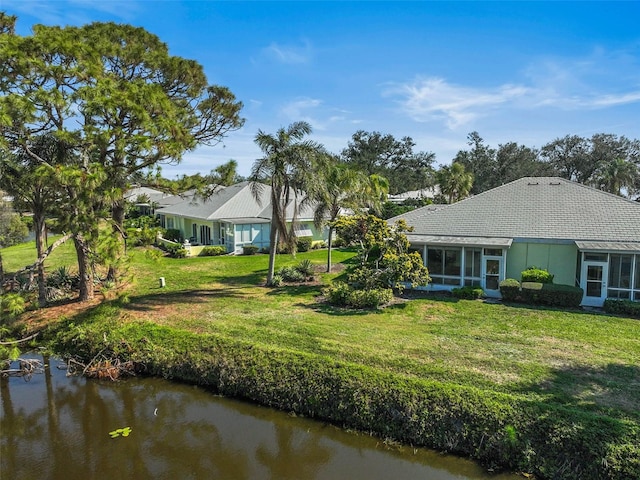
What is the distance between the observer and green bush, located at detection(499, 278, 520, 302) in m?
18.2

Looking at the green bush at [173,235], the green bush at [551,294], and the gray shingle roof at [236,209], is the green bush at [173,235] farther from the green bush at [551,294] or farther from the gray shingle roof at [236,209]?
the green bush at [551,294]

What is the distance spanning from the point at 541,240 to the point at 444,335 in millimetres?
8389

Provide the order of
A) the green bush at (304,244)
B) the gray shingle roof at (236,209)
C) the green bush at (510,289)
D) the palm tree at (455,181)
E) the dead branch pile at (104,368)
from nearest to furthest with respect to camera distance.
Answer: the dead branch pile at (104,368)
the green bush at (510,289)
the gray shingle roof at (236,209)
the green bush at (304,244)
the palm tree at (455,181)

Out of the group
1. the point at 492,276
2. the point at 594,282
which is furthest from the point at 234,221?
the point at 594,282

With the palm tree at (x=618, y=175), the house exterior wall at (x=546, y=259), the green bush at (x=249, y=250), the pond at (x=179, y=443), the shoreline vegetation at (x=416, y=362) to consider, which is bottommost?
the pond at (x=179, y=443)

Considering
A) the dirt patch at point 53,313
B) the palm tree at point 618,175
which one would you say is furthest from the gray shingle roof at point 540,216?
the palm tree at point 618,175

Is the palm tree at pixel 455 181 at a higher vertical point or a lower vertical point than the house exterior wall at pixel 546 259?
higher

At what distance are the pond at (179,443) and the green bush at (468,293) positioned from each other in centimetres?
1094

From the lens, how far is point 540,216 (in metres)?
20.3

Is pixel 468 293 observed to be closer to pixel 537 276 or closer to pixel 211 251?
pixel 537 276

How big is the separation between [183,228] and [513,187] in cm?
2687

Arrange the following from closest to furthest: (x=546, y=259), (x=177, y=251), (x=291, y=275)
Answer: (x=546, y=259) < (x=291, y=275) < (x=177, y=251)

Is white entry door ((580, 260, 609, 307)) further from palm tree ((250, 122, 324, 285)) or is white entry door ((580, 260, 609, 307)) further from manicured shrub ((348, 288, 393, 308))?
palm tree ((250, 122, 324, 285))

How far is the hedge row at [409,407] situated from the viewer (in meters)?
8.00
